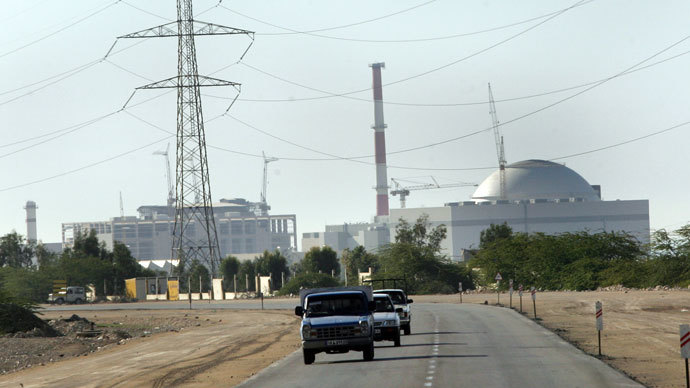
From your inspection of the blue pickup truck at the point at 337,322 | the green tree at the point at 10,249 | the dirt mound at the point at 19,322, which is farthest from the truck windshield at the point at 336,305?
the green tree at the point at 10,249

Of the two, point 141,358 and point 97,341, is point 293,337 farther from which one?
point 97,341

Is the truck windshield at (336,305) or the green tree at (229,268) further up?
the truck windshield at (336,305)

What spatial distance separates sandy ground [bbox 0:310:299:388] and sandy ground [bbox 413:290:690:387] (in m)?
10.1

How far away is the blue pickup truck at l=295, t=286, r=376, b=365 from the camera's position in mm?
26797

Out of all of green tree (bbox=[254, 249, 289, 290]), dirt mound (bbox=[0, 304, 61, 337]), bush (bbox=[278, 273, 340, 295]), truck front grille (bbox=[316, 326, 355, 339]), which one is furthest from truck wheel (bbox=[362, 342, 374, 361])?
green tree (bbox=[254, 249, 289, 290])

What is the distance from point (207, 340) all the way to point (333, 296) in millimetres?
19997

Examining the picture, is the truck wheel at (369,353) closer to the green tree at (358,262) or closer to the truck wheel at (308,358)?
the truck wheel at (308,358)

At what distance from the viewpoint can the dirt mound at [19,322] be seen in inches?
2238

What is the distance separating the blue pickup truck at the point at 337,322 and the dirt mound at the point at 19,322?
31.9 metres

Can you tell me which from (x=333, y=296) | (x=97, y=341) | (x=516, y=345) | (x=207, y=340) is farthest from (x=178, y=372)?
(x=97, y=341)

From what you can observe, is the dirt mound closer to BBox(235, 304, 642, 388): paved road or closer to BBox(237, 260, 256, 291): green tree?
BBox(235, 304, 642, 388): paved road

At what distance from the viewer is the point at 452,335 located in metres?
38.4

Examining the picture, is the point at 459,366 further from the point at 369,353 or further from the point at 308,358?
the point at 308,358

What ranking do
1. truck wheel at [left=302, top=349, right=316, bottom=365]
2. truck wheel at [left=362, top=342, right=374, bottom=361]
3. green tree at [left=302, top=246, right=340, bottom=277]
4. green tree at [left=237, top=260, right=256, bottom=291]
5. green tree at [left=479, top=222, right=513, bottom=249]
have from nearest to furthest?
truck wheel at [left=362, top=342, right=374, bottom=361]
truck wheel at [left=302, top=349, right=316, bottom=365]
green tree at [left=302, top=246, right=340, bottom=277]
green tree at [left=479, top=222, right=513, bottom=249]
green tree at [left=237, top=260, right=256, bottom=291]
